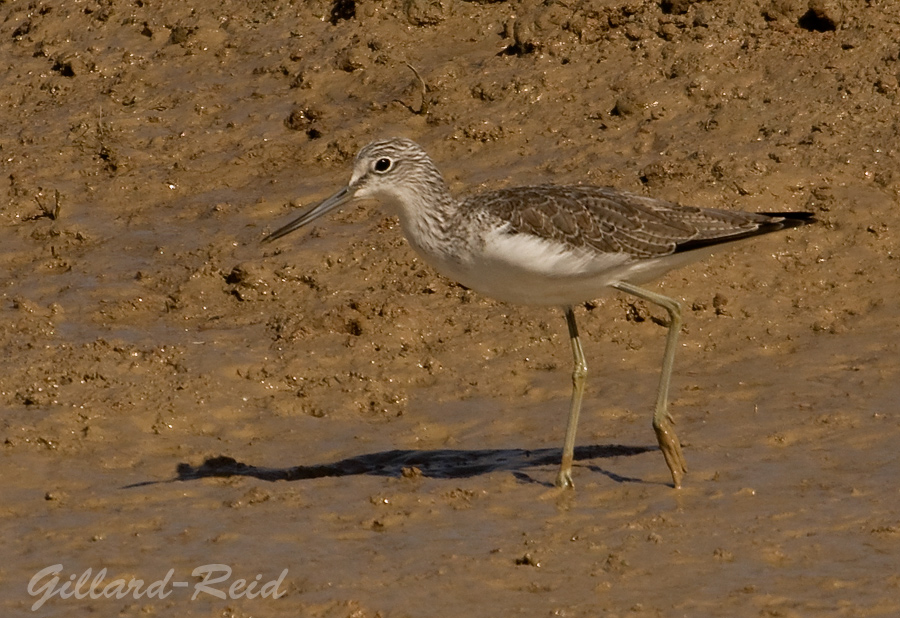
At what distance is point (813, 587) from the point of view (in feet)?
20.7

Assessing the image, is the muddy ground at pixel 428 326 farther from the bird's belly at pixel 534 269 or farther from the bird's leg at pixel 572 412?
the bird's belly at pixel 534 269

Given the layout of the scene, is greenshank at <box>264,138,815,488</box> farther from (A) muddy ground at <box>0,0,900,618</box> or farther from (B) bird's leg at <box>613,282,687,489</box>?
(A) muddy ground at <box>0,0,900,618</box>

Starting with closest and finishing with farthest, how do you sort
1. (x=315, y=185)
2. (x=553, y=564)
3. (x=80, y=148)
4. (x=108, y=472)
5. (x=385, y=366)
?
(x=553, y=564) → (x=108, y=472) → (x=385, y=366) → (x=315, y=185) → (x=80, y=148)

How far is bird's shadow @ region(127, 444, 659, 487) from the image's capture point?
8078mm

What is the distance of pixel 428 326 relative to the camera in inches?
379

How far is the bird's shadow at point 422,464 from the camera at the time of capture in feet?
26.5

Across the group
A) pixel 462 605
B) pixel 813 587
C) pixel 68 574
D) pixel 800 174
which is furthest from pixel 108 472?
pixel 800 174

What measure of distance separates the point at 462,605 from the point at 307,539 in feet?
3.63

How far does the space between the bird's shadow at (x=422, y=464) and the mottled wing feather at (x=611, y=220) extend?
1173 mm

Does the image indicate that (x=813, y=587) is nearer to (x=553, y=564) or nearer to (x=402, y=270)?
(x=553, y=564)

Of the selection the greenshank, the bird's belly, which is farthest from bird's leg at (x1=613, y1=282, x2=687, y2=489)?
the bird's belly

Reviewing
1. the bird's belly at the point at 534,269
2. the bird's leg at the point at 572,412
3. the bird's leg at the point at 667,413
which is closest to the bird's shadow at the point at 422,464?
the bird's leg at the point at 572,412

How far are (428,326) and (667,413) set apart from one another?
2336 millimetres

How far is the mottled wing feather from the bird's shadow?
1.17m
